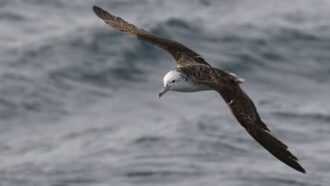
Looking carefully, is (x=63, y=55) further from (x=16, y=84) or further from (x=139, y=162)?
(x=139, y=162)

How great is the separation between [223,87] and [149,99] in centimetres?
959

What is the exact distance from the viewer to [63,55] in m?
25.0

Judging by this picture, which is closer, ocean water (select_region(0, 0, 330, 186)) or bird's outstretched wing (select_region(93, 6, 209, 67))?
bird's outstretched wing (select_region(93, 6, 209, 67))

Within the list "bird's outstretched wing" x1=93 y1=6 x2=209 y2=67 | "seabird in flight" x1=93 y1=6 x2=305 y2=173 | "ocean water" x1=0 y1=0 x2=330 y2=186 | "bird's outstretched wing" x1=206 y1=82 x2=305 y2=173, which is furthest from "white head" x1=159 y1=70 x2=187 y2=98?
"ocean water" x1=0 y1=0 x2=330 y2=186

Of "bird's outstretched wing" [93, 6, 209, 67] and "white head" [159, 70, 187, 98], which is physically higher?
"bird's outstretched wing" [93, 6, 209, 67]

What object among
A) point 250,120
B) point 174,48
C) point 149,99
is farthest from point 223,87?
point 149,99

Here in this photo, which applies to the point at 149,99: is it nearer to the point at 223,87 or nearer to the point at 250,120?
the point at 223,87

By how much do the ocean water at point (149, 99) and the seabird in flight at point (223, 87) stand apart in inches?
206

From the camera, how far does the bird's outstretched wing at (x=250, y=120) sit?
44.6 feet

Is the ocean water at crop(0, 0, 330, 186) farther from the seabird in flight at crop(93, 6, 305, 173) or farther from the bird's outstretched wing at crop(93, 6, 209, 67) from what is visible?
the seabird in flight at crop(93, 6, 305, 173)

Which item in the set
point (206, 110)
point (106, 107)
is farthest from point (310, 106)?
point (106, 107)

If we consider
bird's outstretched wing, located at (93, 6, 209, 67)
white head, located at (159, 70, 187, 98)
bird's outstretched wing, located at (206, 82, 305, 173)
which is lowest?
bird's outstretched wing, located at (206, 82, 305, 173)

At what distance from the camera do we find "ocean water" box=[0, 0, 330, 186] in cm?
2122

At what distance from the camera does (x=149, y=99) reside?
23.7m
